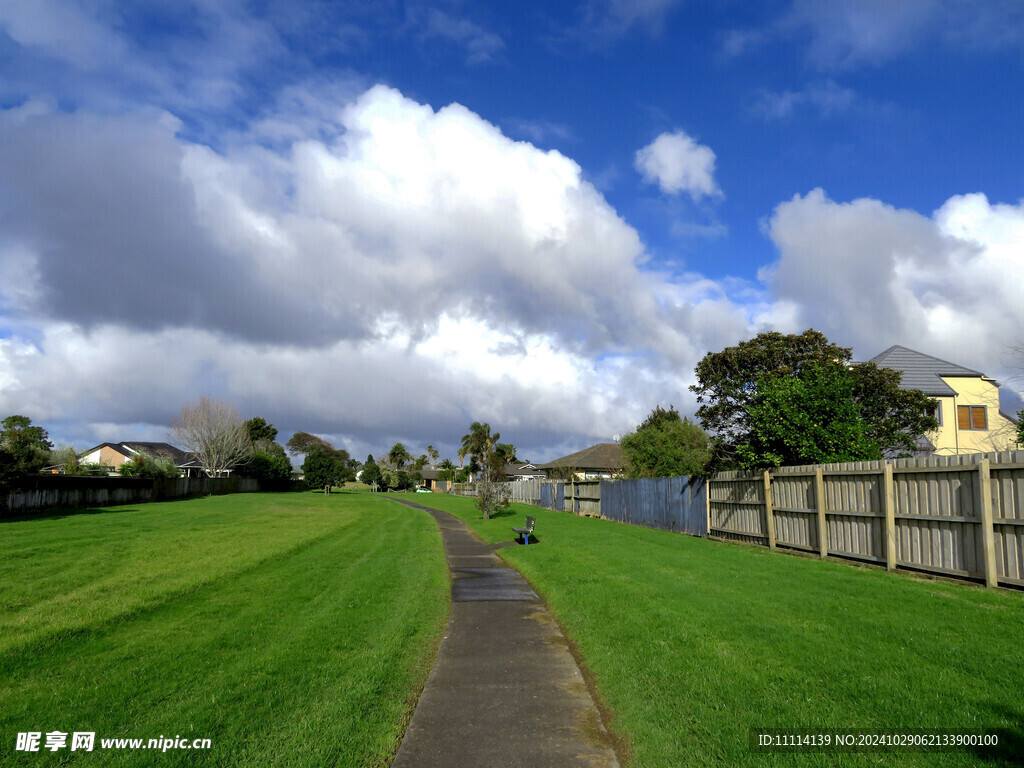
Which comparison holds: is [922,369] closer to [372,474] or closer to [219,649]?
[219,649]

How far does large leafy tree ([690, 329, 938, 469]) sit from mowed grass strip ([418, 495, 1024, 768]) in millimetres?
13426

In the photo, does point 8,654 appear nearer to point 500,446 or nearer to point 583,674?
point 583,674

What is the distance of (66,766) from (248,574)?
879cm

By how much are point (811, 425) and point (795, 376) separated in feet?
23.5

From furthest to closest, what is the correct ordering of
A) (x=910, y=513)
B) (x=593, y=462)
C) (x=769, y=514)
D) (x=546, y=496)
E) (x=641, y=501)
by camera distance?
(x=593, y=462) < (x=546, y=496) < (x=641, y=501) < (x=769, y=514) < (x=910, y=513)

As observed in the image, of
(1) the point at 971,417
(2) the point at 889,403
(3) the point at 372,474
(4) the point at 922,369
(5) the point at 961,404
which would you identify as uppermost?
(4) the point at 922,369

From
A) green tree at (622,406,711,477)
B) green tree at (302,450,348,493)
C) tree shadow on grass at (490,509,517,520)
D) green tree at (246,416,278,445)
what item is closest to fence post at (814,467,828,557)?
green tree at (622,406,711,477)

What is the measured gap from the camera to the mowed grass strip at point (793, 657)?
14.6 feet

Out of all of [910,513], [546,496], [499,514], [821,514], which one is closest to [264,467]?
[546,496]

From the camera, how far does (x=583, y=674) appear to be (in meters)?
6.39

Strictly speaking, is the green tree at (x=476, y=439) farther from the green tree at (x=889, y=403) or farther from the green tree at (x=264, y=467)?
the green tree at (x=889, y=403)

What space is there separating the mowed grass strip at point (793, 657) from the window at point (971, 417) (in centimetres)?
2959

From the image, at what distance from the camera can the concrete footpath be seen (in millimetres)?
4441

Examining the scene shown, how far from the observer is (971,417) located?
112 ft
